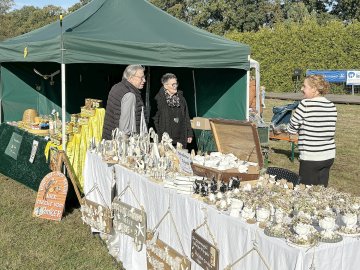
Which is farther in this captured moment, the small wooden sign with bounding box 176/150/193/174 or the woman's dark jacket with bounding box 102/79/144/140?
the woman's dark jacket with bounding box 102/79/144/140

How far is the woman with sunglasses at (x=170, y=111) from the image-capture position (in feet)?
17.3

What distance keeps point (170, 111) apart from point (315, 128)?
2.02m

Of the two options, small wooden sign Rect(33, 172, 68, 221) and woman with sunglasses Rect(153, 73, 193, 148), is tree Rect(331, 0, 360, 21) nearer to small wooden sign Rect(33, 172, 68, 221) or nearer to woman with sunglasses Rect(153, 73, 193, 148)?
woman with sunglasses Rect(153, 73, 193, 148)

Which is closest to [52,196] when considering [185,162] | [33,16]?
[185,162]

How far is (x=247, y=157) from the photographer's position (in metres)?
3.45

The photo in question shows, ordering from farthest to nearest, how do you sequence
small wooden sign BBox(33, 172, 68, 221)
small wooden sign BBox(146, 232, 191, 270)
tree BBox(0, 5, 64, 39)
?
tree BBox(0, 5, 64, 39) → small wooden sign BBox(33, 172, 68, 221) → small wooden sign BBox(146, 232, 191, 270)

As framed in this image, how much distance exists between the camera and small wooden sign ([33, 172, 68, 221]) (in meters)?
4.62

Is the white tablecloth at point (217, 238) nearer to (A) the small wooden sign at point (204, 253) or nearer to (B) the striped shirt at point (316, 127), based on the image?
(A) the small wooden sign at point (204, 253)

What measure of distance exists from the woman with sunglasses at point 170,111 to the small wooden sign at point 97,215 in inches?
57.2

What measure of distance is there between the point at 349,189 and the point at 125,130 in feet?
10.3

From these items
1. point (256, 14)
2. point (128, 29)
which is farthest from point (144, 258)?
point (256, 14)

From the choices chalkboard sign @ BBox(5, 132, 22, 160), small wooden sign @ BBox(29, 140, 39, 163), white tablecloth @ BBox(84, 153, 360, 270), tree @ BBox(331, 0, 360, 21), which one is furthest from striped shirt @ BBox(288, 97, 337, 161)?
tree @ BBox(331, 0, 360, 21)

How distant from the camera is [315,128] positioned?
3.71 meters

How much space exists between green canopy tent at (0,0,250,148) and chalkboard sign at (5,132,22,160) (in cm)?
98
